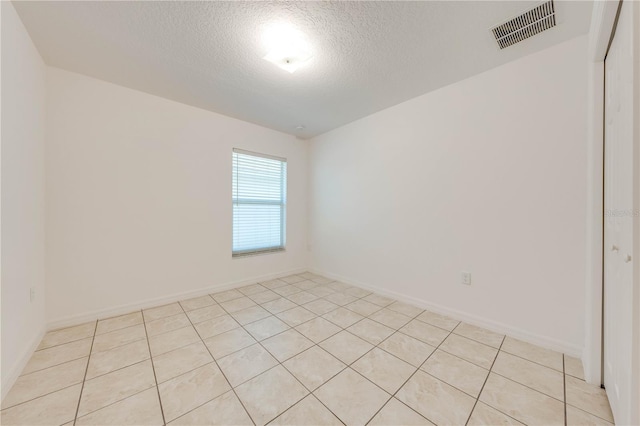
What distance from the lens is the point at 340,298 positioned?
3010 mm

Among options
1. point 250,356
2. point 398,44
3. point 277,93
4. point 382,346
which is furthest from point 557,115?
point 250,356

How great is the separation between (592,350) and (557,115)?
5.59ft

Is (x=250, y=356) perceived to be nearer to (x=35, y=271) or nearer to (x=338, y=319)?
(x=338, y=319)

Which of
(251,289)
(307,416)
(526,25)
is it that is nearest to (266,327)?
(307,416)

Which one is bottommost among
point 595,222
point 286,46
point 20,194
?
point 595,222

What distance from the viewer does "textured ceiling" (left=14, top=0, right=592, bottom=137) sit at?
157cm

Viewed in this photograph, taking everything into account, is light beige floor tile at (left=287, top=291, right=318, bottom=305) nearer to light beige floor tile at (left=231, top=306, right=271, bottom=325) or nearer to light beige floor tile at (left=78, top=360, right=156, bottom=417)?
light beige floor tile at (left=231, top=306, right=271, bottom=325)

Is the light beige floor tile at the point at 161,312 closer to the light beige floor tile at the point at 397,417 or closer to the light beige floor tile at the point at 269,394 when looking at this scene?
the light beige floor tile at the point at 269,394

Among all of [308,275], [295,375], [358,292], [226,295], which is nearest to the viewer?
[295,375]

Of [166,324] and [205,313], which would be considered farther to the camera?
[205,313]

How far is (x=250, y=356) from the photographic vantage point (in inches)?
71.9

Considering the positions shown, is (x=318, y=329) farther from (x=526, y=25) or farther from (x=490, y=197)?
(x=526, y=25)

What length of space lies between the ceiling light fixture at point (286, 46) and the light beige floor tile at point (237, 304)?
254cm

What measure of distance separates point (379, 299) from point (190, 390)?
7.15 feet
